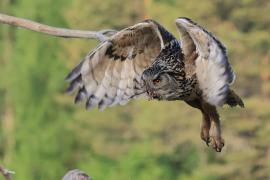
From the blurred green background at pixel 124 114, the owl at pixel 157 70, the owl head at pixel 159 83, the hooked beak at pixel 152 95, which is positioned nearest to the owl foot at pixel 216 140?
the owl at pixel 157 70

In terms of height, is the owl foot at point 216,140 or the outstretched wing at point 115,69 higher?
the outstretched wing at point 115,69

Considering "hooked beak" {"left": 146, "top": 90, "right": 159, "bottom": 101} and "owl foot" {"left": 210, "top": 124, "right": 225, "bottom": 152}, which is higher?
"hooked beak" {"left": 146, "top": 90, "right": 159, "bottom": 101}

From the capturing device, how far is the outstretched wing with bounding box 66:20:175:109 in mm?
8156

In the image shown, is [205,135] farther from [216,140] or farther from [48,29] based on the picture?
[48,29]

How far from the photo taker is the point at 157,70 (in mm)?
7746

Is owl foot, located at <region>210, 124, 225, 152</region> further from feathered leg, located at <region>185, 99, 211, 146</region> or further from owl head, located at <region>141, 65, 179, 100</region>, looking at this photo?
owl head, located at <region>141, 65, 179, 100</region>

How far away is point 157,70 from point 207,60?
49 cm

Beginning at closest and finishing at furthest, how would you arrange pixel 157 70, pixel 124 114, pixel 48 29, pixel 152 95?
pixel 48 29 < pixel 152 95 < pixel 157 70 < pixel 124 114

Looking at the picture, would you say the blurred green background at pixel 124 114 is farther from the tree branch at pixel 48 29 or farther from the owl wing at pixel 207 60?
the tree branch at pixel 48 29

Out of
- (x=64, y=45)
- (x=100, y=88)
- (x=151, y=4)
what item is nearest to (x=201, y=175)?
(x=151, y=4)

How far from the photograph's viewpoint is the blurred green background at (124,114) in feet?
94.3

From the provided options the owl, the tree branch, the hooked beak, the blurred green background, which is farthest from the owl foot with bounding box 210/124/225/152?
the blurred green background

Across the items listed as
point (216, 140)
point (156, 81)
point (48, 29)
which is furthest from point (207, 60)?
point (48, 29)

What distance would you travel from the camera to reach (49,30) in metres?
7.52
